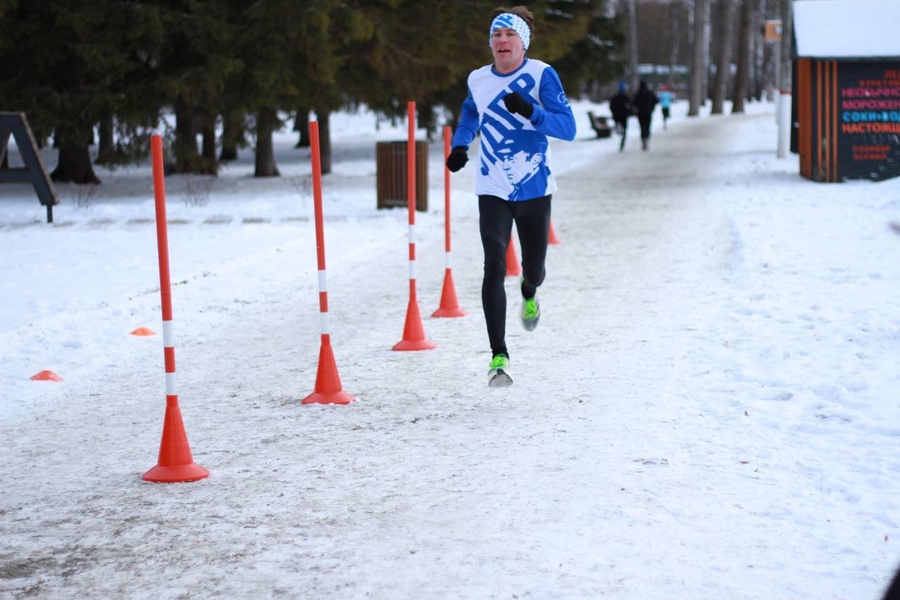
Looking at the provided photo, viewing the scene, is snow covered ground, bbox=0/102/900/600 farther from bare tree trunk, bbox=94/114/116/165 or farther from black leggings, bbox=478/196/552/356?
bare tree trunk, bbox=94/114/116/165

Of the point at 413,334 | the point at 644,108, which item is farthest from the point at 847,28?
the point at 413,334

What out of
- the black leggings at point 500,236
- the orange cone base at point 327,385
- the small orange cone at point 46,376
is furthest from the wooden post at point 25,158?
the black leggings at point 500,236

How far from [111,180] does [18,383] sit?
17889 millimetres

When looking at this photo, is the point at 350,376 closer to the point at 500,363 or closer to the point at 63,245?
the point at 500,363

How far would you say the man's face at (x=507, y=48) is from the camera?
662cm

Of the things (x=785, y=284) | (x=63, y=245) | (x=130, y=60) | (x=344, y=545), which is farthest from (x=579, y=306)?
(x=130, y=60)

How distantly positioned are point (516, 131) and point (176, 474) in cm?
266

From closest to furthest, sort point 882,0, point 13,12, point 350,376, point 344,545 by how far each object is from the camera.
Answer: point 344,545
point 350,376
point 13,12
point 882,0

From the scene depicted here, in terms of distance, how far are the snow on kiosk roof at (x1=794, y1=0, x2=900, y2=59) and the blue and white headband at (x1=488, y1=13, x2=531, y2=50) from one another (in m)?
14.0

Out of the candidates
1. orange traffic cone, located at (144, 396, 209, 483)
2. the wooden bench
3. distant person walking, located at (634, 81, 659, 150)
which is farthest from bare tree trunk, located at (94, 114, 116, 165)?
the wooden bench

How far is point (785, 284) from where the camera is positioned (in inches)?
394

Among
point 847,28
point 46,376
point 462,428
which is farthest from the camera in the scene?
point 847,28

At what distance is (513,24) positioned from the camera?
21.8ft

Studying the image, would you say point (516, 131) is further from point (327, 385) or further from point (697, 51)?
point (697, 51)
